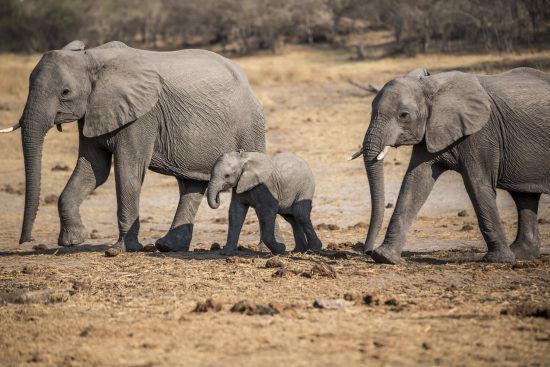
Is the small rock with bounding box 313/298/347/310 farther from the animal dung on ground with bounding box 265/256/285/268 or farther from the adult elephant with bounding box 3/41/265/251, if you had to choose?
the adult elephant with bounding box 3/41/265/251

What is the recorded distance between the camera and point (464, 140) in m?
9.45

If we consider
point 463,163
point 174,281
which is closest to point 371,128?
point 463,163

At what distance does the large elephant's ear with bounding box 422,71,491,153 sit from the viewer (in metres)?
9.30

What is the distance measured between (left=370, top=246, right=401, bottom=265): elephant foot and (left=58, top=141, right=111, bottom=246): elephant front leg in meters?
3.36

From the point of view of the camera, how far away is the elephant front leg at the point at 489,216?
946cm

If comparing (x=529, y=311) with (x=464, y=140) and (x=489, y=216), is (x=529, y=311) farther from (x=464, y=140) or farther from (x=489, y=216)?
(x=464, y=140)

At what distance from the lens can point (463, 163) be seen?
9.47 m

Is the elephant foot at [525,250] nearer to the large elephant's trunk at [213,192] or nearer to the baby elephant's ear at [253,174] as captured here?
the baby elephant's ear at [253,174]

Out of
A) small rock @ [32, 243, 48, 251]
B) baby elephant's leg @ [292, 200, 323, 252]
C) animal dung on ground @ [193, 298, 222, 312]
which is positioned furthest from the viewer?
small rock @ [32, 243, 48, 251]

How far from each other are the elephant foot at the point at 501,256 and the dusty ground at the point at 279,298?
21 centimetres

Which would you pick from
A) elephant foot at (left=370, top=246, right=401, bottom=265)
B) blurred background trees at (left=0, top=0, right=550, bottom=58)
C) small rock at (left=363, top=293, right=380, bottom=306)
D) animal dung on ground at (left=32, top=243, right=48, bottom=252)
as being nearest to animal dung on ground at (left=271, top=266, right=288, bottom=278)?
elephant foot at (left=370, top=246, right=401, bottom=265)

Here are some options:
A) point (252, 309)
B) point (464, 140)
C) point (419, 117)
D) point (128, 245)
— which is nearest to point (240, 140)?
point (128, 245)

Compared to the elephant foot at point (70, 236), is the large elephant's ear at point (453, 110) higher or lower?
higher

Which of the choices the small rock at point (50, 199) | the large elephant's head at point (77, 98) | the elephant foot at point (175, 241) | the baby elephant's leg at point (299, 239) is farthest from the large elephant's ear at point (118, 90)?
the small rock at point (50, 199)
